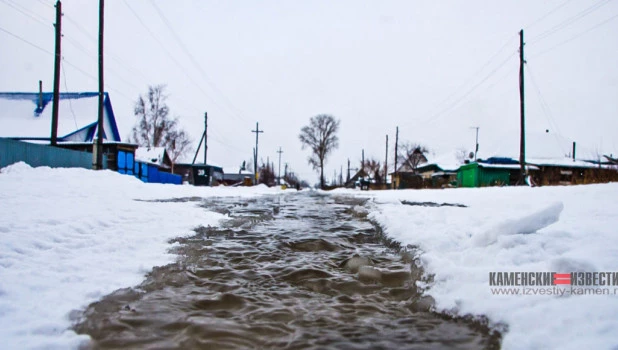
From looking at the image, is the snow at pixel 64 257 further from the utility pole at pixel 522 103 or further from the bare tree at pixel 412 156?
the bare tree at pixel 412 156

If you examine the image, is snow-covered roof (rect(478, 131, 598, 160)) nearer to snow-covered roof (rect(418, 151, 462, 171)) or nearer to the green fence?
snow-covered roof (rect(418, 151, 462, 171))

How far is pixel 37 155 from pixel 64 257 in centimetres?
1497

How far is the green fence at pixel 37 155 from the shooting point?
13.2 metres

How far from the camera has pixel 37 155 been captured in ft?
48.2

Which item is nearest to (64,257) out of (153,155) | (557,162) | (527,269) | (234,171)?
(527,269)

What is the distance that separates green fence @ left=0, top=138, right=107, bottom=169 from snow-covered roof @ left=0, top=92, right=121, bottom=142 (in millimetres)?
9697

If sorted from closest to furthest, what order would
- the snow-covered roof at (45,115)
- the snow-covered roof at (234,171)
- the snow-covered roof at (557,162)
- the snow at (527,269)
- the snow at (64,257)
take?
the snow at (527,269) < the snow at (64,257) < the snow-covered roof at (45,115) < the snow-covered roof at (557,162) < the snow-covered roof at (234,171)

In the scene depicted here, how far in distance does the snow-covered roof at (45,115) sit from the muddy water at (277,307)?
27.8 meters

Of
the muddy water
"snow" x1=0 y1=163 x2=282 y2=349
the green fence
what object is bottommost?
the muddy water

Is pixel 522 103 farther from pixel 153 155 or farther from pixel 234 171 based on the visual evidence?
pixel 234 171

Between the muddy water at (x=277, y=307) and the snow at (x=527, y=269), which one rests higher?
the snow at (x=527, y=269)

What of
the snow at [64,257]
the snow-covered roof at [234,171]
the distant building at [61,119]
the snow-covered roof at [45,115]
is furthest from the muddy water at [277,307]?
the snow-covered roof at [234,171]

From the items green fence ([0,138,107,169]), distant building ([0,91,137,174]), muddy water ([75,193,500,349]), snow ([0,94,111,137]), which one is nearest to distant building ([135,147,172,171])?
distant building ([0,91,137,174])

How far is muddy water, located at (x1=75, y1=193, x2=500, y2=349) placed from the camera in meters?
2.09
